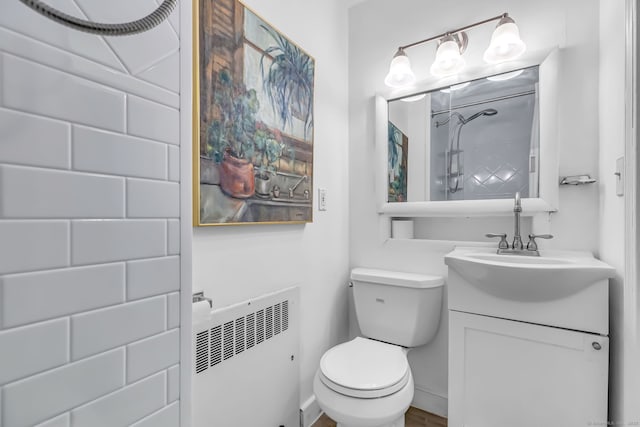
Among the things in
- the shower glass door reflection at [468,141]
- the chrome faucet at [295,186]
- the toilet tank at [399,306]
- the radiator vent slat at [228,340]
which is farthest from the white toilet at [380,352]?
the chrome faucet at [295,186]

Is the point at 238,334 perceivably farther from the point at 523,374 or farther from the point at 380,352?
the point at 523,374

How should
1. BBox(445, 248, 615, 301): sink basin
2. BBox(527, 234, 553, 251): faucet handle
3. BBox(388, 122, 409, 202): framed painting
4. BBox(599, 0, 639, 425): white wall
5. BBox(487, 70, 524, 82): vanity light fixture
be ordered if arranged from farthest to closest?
BBox(388, 122, 409, 202): framed painting, BBox(487, 70, 524, 82): vanity light fixture, BBox(527, 234, 553, 251): faucet handle, BBox(445, 248, 615, 301): sink basin, BBox(599, 0, 639, 425): white wall

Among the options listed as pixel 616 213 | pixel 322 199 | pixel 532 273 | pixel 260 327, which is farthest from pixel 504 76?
pixel 260 327

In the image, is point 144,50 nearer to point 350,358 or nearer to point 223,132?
point 223,132

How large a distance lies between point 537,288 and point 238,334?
3.51ft

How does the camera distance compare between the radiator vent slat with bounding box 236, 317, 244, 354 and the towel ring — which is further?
the radiator vent slat with bounding box 236, 317, 244, 354

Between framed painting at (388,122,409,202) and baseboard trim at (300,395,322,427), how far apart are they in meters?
1.11

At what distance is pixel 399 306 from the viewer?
148 cm

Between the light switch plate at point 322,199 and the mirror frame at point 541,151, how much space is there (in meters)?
0.31

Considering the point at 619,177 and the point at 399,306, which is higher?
the point at 619,177

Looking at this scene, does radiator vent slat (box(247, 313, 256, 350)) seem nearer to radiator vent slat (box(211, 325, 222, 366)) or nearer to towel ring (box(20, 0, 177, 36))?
radiator vent slat (box(211, 325, 222, 366))

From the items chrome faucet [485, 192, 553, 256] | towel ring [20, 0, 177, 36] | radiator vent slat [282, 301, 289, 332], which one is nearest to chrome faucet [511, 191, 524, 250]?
chrome faucet [485, 192, 553, 256]

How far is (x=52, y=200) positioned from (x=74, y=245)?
0.07 metres

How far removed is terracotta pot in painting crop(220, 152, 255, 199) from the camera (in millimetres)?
1019
